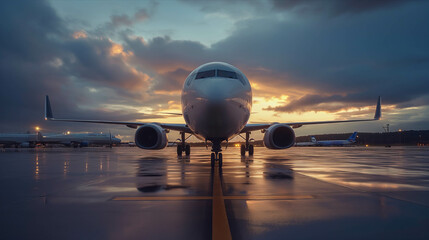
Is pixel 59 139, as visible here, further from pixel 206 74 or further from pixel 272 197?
pixel 272 197

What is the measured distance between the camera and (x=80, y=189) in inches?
242

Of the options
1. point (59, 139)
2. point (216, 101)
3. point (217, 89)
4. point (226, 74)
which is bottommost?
point (59, 139)

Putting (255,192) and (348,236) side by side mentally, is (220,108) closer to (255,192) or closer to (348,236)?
(255,192)

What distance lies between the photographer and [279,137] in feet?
51.2

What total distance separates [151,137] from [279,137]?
7.04 meters

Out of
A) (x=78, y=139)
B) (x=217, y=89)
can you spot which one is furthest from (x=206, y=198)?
(x=78, y=139)

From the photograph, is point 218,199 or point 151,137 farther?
point 151,137

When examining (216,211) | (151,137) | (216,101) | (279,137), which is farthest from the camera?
(151,137)

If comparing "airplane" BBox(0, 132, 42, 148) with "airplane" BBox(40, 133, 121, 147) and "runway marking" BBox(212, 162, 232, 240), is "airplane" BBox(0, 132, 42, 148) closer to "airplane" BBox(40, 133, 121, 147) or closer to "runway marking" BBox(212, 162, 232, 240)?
"airplane" BBox(40, 133, 121, 147)

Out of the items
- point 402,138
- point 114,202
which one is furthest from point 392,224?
point 402,138

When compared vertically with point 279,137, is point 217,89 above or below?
above

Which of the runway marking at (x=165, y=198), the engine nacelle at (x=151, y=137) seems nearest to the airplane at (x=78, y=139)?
the engine nacelle at (x=151, y=137)

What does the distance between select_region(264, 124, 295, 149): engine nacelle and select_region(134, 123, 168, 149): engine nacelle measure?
539 centimetres

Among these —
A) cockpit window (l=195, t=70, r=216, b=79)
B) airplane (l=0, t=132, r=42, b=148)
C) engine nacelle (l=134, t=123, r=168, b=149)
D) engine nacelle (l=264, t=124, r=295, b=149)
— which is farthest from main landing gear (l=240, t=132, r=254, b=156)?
airplane (l=0, t=132, r=42, b=148)
